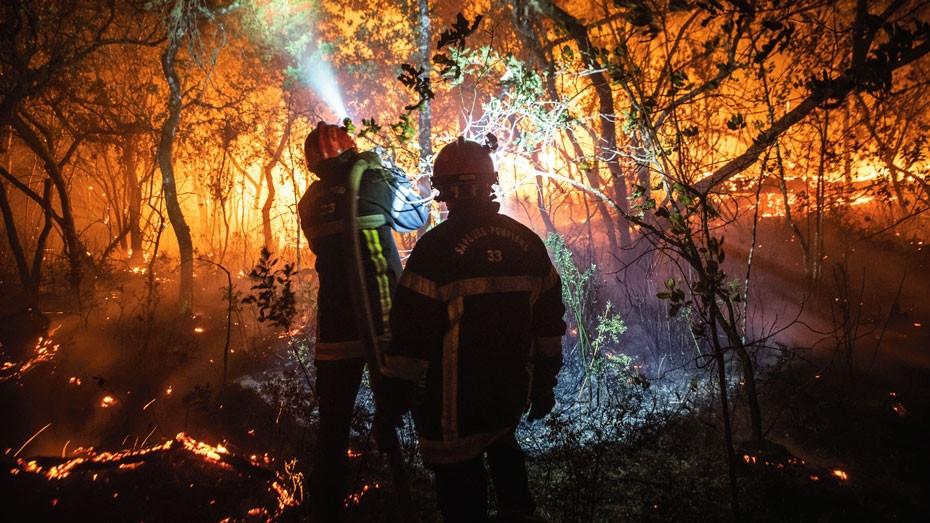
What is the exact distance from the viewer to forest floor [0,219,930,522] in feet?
11.0

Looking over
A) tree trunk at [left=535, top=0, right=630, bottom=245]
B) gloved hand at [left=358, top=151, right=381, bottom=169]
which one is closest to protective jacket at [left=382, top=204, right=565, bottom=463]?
gloved hand at [left=358, top=151, right=381, bottom=169]

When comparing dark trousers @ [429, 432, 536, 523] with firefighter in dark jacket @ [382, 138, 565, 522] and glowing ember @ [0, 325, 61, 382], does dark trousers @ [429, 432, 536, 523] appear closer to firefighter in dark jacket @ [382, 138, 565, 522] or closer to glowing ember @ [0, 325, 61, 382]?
firefighter in dark jacket @ [382, 138, 565, 522]

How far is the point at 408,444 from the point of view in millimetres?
4426

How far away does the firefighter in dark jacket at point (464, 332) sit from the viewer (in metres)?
2.16

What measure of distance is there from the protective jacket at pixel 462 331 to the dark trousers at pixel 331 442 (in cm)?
91

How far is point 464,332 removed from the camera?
2.18m

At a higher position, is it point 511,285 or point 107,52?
point 107,52

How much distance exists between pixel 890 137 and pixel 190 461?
13.5 metres

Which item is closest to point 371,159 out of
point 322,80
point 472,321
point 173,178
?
point 472,321

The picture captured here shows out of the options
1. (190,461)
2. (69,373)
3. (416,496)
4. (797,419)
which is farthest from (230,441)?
(797,419)

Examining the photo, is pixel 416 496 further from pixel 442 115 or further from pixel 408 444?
pixel 442 115

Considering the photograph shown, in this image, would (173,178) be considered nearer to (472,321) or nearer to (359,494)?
(359,494)

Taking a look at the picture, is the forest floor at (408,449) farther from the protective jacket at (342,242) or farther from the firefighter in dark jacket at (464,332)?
the firefighter in dark jacket at (464,332)

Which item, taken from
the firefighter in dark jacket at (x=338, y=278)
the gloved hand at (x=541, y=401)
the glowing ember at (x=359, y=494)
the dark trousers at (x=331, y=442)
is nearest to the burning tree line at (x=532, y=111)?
the firefighter in dark jacket at (x=338, y=278)
